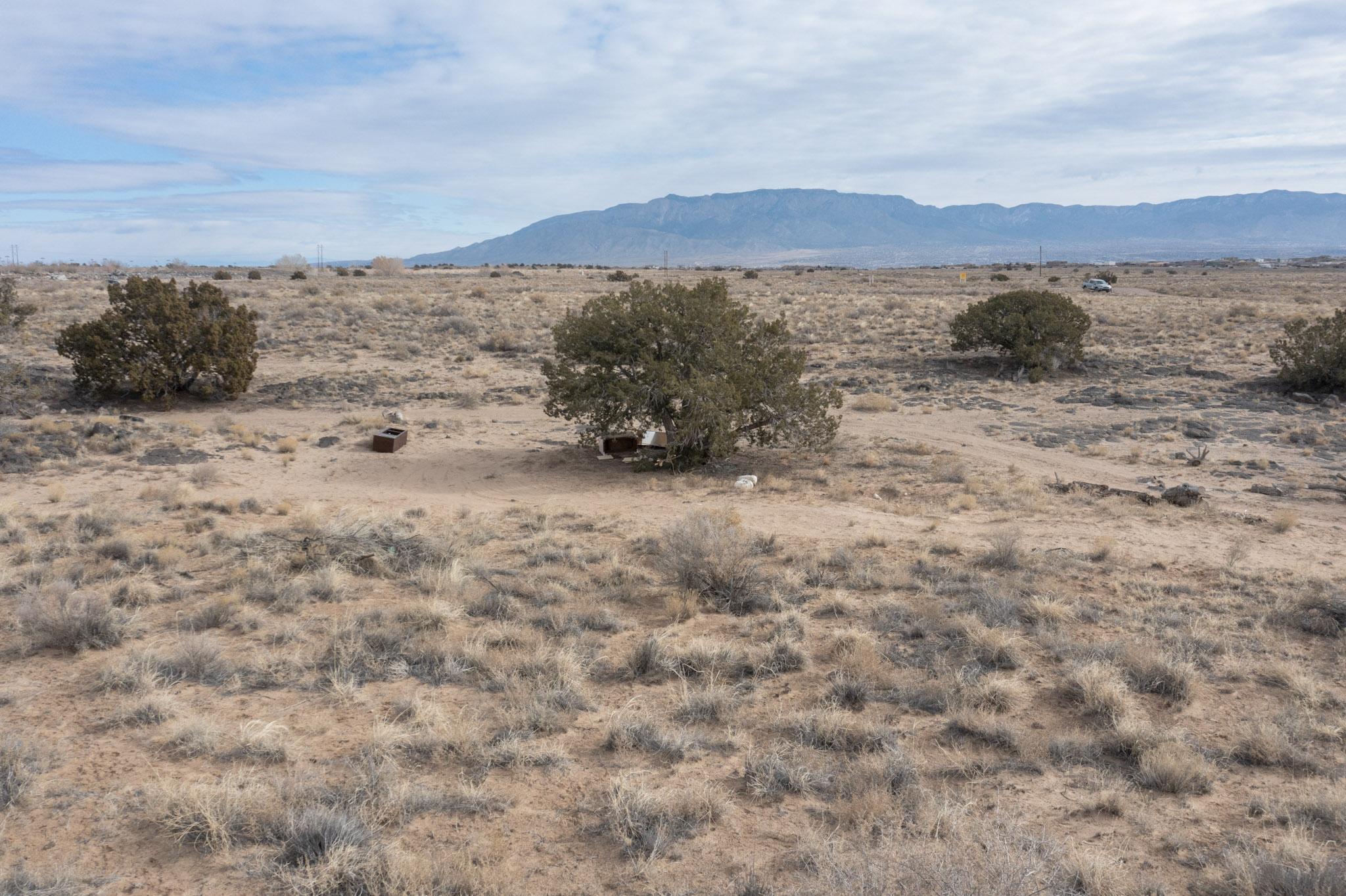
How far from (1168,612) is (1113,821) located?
402cm

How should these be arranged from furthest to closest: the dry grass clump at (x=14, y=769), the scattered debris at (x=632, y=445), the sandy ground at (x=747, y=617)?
1. the scattered debris at (x=632, y=445)
2. the dry grass clump at (x=14, y=769)
3. the sandy ground at (x=747, y=617)

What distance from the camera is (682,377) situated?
51.9 feet

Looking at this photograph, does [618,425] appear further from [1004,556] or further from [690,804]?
[690,804]

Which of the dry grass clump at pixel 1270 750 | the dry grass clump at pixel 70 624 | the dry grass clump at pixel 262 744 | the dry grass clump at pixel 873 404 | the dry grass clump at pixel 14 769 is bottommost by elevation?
the dry grass clump at pixel 1270 750

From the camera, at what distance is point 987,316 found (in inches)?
1027

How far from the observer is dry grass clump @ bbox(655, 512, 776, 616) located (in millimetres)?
8750

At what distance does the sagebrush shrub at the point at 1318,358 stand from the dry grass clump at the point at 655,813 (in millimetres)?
23861

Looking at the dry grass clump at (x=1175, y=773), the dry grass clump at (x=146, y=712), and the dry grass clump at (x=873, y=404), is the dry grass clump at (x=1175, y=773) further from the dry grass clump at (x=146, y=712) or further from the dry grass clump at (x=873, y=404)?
the dry grass clump at (x=873, y=404)

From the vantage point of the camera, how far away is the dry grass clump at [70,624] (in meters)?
7.34

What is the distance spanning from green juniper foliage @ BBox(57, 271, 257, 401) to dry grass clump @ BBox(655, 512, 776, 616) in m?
16.0

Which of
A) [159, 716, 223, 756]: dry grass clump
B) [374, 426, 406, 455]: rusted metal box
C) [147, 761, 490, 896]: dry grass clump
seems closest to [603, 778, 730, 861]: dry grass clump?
[147, 761, 490, 896]: dry grass clump

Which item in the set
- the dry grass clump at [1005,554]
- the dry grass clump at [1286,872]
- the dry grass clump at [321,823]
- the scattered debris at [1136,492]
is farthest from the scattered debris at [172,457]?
the dry grass clump at [1286,872]

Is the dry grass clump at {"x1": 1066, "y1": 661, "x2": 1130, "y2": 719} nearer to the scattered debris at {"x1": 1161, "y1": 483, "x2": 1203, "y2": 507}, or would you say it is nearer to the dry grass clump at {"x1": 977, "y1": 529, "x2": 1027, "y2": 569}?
the dry grass clump at {"x1": 977, "y1": 529, "x2": 1027, "y2": 569}

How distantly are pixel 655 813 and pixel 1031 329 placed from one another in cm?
2397
